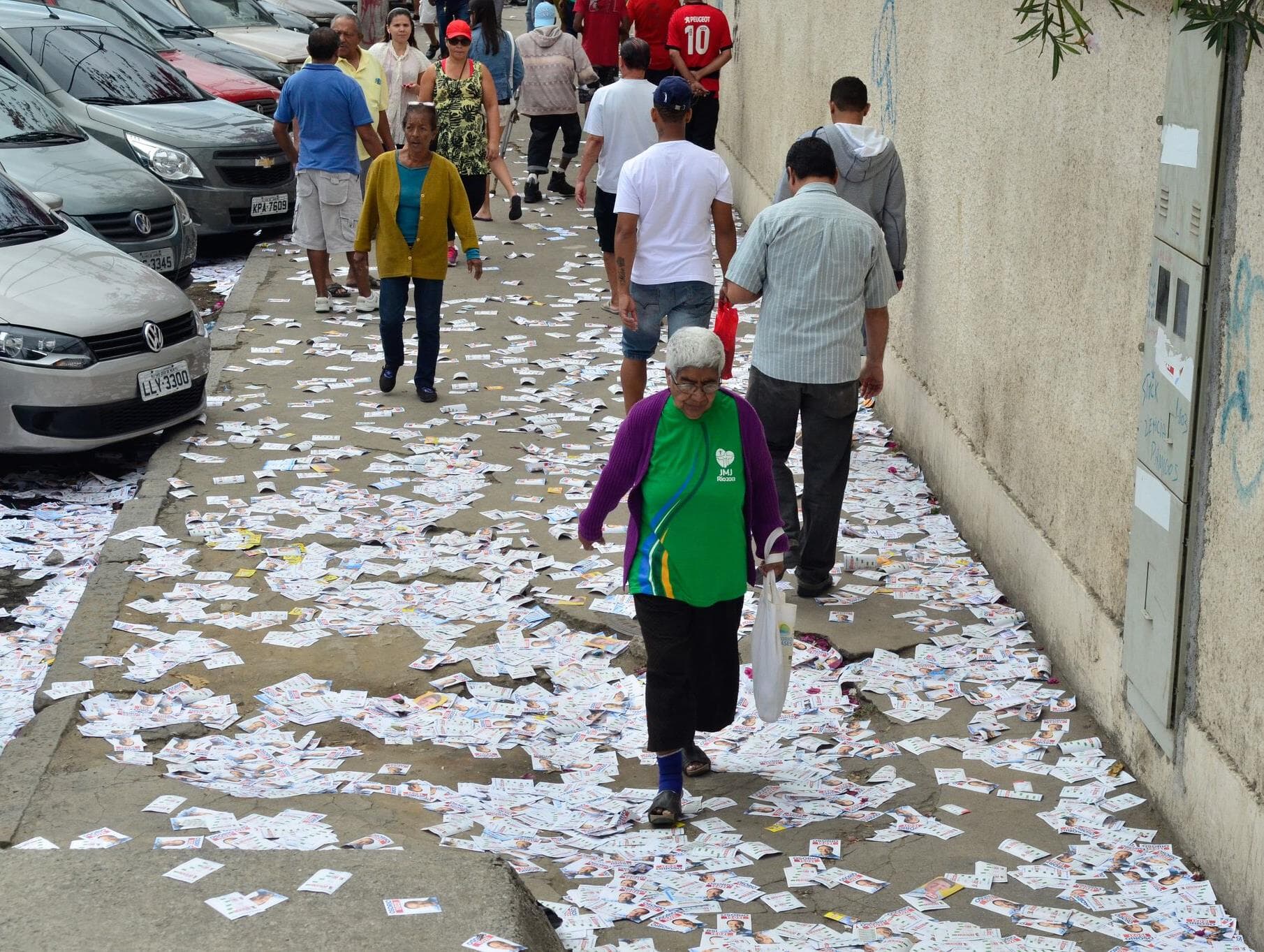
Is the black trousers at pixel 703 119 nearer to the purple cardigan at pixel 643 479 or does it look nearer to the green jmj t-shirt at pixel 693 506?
the purple cardigan at pixel 643 479

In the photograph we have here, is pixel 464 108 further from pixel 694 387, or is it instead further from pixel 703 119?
pixel 694 387

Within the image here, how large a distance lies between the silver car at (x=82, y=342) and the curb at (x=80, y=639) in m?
0.39

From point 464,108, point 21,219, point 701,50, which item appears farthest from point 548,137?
point 21,219

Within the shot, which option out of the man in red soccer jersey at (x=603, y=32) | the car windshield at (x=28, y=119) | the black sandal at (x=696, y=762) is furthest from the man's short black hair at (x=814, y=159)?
the man in red soccer jersey at (x=603, y=32)

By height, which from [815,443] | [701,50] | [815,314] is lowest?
[815,443]

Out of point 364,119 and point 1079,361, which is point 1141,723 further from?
point 364,119

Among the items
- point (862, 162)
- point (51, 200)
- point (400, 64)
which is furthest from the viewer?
point (400, 64)

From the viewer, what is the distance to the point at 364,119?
1269 cm

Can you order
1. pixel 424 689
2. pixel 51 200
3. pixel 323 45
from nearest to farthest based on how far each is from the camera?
pixel 424 689 → pixel 51 200 → pixel 323 45

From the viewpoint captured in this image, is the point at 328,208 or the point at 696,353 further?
the point at 328,208

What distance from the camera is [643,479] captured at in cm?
575

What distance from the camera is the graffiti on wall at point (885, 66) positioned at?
10.5 meters

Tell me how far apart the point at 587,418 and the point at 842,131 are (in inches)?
113

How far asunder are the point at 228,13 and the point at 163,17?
8.17 feet
